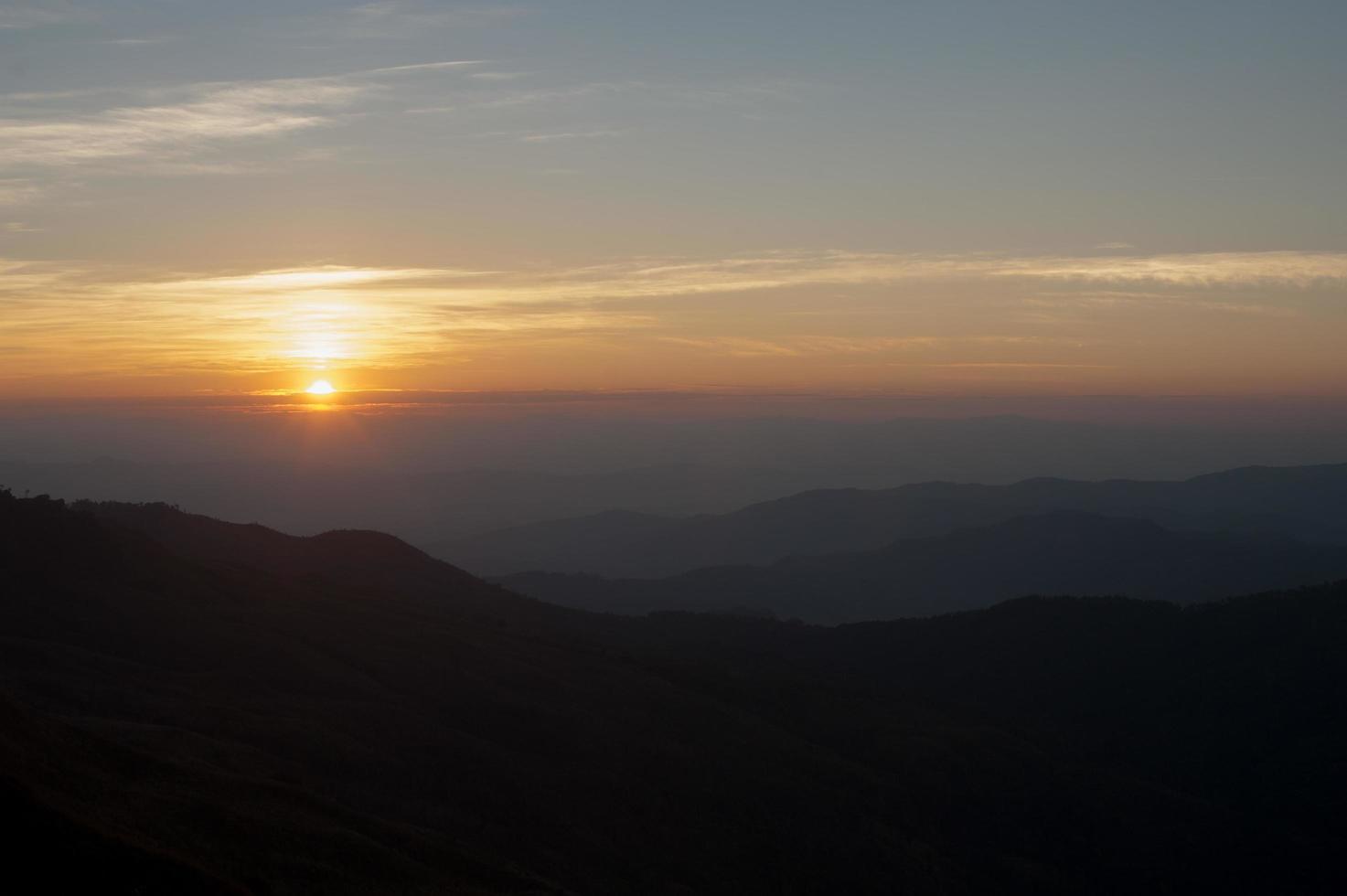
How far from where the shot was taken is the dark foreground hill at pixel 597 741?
29688mm

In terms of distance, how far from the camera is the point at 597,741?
57656 millimetres

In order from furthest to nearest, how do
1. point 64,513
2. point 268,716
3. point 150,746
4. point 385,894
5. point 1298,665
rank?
point 1298,665
point 64,513
point 268,716
point 150,746
point 385,894

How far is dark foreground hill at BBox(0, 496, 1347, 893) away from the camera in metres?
29.7

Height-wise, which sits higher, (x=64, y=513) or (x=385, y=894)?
(x=64, y=513)

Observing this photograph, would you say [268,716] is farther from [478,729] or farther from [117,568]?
[117,568]

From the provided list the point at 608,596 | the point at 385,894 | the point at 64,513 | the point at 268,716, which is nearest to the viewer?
the point at 385,894

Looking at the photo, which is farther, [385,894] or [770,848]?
[770,848]

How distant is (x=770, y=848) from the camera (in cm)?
5109

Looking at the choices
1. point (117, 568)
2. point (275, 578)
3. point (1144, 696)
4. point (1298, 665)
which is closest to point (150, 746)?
point (117, 568)

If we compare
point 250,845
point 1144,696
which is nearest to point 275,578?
point 250,845

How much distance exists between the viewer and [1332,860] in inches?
2395

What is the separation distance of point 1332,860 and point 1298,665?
26582 millimetres

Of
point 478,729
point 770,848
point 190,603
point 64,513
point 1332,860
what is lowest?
point 1332,860

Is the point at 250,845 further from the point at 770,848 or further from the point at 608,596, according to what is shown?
the point at 608,596
